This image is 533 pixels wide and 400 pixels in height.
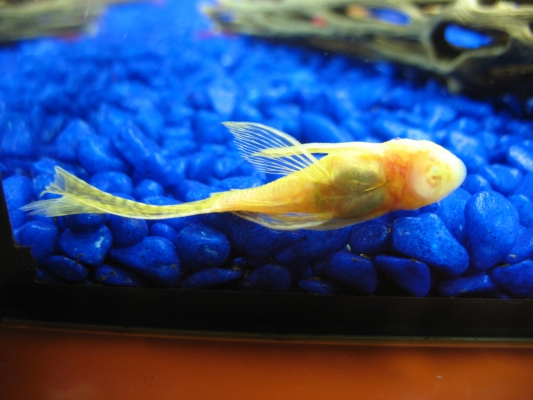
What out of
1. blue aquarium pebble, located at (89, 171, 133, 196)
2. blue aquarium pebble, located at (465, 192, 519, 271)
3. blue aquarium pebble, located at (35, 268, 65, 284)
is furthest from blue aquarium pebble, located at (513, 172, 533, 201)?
blue aquarium pebble, located at (35, 268, 65, 284)

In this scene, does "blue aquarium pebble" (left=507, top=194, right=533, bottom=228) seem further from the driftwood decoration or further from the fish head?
the driftwood decoration

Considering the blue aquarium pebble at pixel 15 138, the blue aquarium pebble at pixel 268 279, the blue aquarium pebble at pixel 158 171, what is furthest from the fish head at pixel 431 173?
the blue aquarium pebble at pixel 15 138

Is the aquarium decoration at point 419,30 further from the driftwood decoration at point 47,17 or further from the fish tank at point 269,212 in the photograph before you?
the driftwood decoration at point 47,17

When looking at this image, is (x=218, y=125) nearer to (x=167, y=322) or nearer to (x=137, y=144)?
(x=137, y=144)

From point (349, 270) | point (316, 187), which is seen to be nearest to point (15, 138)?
point (316, 187)

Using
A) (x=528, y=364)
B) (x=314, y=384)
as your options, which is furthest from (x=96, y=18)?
(x=528, y=364)

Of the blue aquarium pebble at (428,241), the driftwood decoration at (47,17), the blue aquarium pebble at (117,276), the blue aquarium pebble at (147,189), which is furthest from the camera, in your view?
the driftwood decoration at (47,17)

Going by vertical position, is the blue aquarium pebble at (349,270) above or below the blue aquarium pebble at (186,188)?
below
